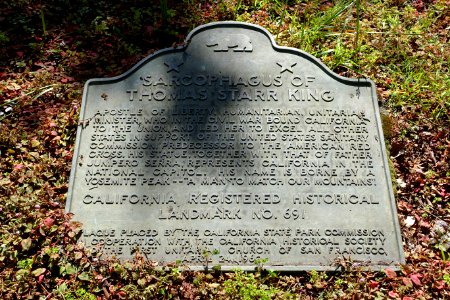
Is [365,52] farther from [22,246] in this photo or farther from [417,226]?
[22,246]

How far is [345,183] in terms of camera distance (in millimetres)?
3822

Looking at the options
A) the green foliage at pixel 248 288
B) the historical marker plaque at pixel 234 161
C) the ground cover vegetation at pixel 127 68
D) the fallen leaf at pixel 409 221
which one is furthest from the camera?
the fallen leaf at pixel 409 221

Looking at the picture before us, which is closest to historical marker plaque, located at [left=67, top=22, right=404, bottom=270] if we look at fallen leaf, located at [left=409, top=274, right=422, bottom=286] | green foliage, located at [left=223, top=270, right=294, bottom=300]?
green foliage, located at [left=223, top=270, right=294, bottom=300]

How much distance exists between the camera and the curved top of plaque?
14.6 ft

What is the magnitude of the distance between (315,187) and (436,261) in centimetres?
125

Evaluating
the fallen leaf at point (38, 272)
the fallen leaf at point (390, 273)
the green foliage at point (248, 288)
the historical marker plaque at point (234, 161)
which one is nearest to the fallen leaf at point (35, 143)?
the historical marker plaque at point (234, 161)

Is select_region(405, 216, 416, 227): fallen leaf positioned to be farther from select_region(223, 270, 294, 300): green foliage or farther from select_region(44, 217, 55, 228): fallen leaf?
select_region(44, 217, 55, 228): fallen leaf

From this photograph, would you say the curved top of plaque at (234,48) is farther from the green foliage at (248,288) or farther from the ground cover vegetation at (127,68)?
the green foliage at (248,288)

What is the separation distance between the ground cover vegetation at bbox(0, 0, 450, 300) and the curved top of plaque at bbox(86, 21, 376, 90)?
2.91 feet

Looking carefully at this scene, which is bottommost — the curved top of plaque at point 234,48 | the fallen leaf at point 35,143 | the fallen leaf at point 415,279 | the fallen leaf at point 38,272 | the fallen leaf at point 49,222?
the fallen leaf at point 415,279

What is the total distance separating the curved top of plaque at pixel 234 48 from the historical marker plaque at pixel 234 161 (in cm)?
1

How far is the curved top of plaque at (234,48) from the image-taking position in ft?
14.6

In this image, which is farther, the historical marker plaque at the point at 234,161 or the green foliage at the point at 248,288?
the historical marker plaque at the point at 234,161

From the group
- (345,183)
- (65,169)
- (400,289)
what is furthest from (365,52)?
(65,169)
